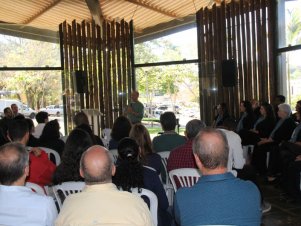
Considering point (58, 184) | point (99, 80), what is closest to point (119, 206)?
point (58, 184)

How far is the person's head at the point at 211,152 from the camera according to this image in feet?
6.30

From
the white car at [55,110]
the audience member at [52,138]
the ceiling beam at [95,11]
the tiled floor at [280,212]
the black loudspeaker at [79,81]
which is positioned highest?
the ceiling beam at [95,11]

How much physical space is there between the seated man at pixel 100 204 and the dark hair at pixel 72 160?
1.00m

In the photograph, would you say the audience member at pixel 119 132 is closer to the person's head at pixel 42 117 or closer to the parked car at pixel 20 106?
the person's head at pixel 42 117

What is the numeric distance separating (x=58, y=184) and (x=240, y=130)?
5.11 metres

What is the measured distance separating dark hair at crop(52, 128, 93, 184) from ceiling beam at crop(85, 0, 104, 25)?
7119mm

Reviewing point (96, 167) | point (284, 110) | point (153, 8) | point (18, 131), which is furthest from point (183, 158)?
point (153, 8)

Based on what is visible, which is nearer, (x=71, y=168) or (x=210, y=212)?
(x=210, y=212)

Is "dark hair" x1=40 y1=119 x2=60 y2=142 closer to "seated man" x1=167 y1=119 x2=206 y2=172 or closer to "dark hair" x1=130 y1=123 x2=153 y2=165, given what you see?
"dark hair" x1=130 y1=123 x2=153 y2=165

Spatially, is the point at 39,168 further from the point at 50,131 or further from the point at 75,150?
the point at 50,131

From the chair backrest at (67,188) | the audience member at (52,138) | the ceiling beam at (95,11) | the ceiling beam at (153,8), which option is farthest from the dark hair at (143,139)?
the ceiling beam at (153,8)

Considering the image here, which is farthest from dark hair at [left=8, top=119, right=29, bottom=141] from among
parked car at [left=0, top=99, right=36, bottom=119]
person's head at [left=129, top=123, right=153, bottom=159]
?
parked car at [left=0, top=99, right=36, bottom=119]

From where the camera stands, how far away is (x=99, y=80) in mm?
11258

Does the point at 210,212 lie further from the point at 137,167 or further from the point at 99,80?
the point at 99,80
